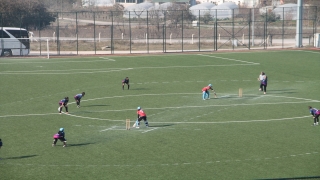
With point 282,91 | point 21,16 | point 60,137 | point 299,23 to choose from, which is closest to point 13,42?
point 21,16

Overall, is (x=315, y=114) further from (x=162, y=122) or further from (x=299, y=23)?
(x=299, y=23)

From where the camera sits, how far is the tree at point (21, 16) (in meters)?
90.8

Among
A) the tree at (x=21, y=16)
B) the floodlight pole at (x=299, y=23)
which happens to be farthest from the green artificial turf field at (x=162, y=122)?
the tree at (x=21, y=16)

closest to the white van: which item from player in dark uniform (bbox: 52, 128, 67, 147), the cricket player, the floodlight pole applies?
the floodlight pole

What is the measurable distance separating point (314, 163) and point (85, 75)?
37186 millimetres

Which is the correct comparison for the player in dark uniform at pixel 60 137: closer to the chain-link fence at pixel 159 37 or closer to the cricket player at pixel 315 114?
the cricket player at pixel 315 114

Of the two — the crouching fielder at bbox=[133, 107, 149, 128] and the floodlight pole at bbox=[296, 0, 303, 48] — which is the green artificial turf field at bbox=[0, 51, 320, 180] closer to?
the crouching fielder at bbox=[133, 107, 149, 128]

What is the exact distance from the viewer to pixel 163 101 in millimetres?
47000

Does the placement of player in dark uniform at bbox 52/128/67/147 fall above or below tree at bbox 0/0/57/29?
below

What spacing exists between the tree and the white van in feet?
11.0

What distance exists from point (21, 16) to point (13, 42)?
30.2ft

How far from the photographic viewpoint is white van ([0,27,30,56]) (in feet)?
260

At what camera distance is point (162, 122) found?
38875mm

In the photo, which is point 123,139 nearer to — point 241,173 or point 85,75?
point 241,173
